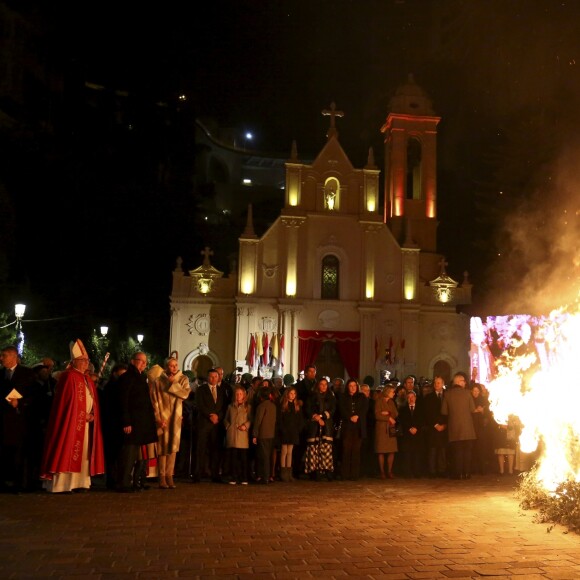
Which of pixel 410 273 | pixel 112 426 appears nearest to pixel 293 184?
pixel 410 273

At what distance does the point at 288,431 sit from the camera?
1162 cm

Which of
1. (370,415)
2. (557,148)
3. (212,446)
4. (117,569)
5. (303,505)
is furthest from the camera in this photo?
(557,148)

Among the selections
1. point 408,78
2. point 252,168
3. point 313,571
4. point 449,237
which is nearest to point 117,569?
point 313,571

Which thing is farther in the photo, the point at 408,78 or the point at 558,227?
the point at 408,78

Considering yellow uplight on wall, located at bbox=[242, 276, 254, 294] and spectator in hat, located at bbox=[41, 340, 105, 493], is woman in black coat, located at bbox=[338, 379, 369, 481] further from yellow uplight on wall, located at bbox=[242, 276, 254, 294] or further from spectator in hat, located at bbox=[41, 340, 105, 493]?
yellow uplight on wall, located at bbox=[242, 276, 254, 294]

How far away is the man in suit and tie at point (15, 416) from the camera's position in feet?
31.5

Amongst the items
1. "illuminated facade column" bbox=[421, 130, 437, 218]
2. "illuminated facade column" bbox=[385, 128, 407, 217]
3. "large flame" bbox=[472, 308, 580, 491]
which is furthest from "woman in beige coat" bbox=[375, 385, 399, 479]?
"illuminated facade column" bbox=[421, 130, 437, 218]

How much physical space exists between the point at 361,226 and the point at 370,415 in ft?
67.2

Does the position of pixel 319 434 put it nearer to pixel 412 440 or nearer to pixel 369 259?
pixel 412 440

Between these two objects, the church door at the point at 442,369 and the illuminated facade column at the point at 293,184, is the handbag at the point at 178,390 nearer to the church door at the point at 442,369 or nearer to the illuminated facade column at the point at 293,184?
the illuminated facade column at the point at 293,184

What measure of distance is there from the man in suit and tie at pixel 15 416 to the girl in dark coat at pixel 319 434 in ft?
15.3

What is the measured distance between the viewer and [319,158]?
1288 inches

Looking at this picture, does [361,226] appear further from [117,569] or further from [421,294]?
[117,569]

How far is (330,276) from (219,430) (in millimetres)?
21242
